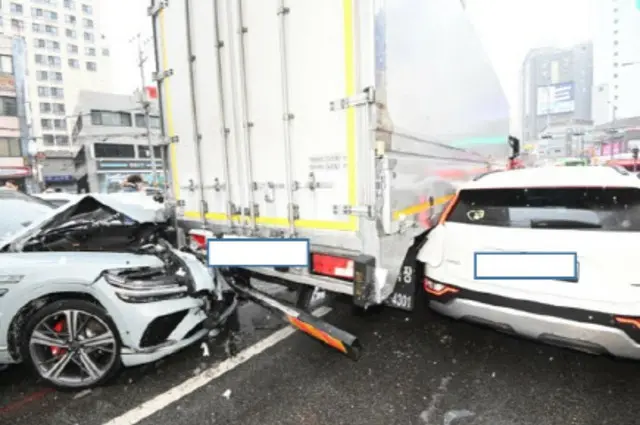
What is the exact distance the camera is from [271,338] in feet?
11.8

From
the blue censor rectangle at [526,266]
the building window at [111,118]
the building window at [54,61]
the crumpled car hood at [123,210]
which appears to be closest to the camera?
the blue censor rectangle at [526,266]

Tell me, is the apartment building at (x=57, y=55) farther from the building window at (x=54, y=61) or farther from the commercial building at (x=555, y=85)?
the commercial building at (x=555, y=85)

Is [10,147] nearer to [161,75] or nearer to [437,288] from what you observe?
[161,75]

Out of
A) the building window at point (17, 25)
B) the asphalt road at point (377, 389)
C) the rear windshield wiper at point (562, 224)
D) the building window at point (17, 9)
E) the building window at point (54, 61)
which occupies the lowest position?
the asphalt road at point (377, 389)

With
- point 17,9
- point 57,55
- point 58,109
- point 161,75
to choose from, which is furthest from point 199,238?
point 17,9

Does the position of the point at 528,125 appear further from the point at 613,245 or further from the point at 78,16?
the point at 78,16

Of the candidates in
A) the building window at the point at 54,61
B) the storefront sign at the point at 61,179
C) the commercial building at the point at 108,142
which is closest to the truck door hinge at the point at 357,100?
the commercial building at the point at 108,142

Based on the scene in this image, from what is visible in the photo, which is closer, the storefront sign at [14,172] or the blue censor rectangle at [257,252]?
the blue censor rectangle at [257,252]

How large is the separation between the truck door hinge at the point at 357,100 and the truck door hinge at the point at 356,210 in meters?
0.67

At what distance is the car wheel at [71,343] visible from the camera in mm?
2777

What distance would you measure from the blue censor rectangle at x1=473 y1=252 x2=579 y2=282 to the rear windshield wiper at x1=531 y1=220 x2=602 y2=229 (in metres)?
0.22

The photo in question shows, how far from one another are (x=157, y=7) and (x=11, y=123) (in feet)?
128

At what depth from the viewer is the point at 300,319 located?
2875 millimetres

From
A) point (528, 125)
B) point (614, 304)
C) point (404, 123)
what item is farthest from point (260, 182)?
point (528, 125)
